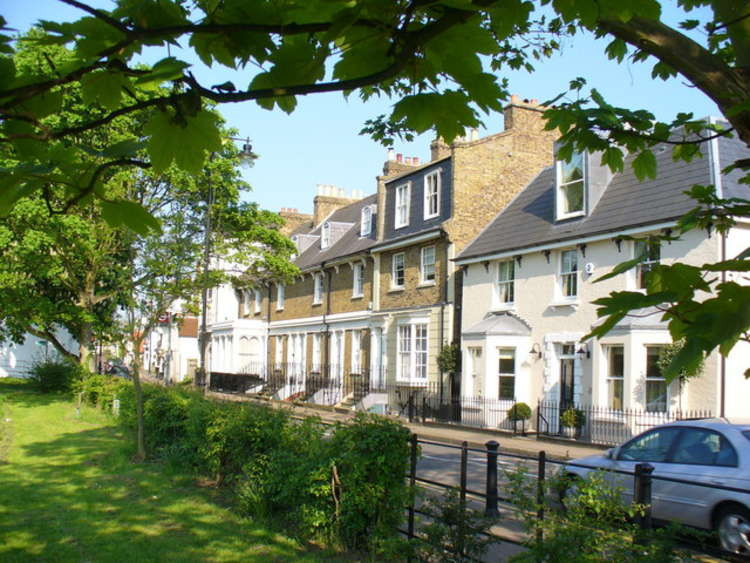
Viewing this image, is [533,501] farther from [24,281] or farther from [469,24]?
[24,281]

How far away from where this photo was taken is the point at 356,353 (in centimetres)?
3738

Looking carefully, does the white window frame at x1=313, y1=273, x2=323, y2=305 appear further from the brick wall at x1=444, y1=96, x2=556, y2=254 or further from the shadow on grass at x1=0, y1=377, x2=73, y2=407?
the shadow on grass at x1=0, y1=377, x2=73, y2=407

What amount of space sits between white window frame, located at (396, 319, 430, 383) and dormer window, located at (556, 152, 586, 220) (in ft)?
27.7

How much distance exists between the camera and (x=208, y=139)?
6.34ft

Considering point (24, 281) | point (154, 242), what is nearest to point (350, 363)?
point (24, 281)

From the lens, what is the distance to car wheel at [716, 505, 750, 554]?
8570 mm

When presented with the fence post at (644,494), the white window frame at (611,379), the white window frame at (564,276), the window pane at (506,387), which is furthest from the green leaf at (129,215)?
the window pane at (506,387)

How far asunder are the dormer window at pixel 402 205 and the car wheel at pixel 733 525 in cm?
2587

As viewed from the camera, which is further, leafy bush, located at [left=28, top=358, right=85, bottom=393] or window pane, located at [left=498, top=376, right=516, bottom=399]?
leafy bush, located at [left=28, top=358, right=85, bottom=393]

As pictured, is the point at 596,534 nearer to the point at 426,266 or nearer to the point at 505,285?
the point at 505,285

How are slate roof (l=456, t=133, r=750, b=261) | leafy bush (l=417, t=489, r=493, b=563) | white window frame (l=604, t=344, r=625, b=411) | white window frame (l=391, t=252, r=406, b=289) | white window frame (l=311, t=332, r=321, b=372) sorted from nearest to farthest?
leafy bush (l=417, t=489, r=493, b=563)
slate roof (l=456, t=133, r=750, b=261)
white window frame (l=604, t=344, r=625, b=411)
white window frame (l=391, t=252, r=406, b=289)
white window frame (l=311, t=332, r=321, b=372)

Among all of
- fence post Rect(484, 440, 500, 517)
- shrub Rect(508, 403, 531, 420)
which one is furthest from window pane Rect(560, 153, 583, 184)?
fence post Rect(484, 440, 500, 517)

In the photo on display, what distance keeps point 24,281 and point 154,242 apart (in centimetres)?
1019

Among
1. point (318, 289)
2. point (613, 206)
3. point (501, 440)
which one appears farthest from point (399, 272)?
point (501, 440)
